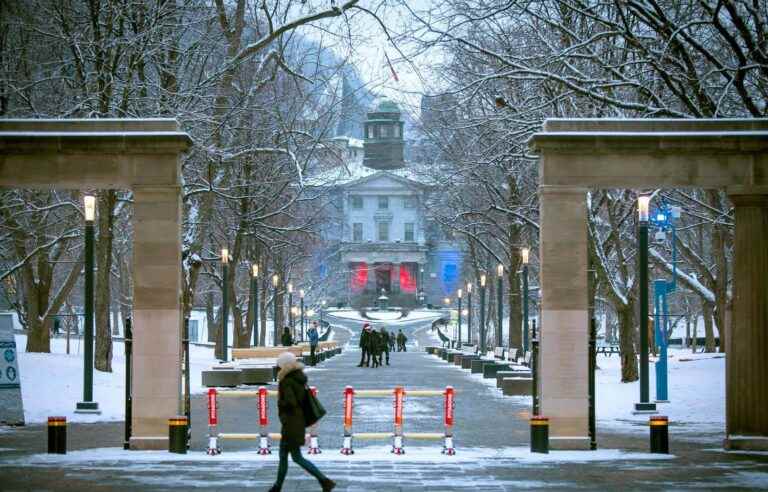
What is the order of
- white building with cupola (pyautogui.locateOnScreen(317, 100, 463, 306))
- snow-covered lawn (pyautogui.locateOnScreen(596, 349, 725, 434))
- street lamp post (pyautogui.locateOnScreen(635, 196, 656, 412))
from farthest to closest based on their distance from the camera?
white building with cupola (pyautogui.locateOnScreen(317, 100, 463, 306))
street lamp post (pyautogui.locateOnScreen(635, 196, 656, 412))
snow-covered lawn (pyautogui.locateOnScreen(596, 349, 725, 434))

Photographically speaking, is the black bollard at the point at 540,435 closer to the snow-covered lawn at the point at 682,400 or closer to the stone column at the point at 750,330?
the stone column at the point at 750,330

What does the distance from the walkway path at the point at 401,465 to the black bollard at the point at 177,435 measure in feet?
1.04

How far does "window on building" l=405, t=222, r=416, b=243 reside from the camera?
175m

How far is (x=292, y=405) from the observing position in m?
15.3

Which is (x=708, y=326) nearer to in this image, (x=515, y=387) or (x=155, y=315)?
(x=515, y=387)

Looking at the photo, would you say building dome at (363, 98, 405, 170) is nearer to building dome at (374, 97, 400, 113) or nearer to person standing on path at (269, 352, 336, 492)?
building dome at (374, 97, 400, 113)

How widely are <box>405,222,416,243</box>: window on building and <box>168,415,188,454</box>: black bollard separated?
15501 cm

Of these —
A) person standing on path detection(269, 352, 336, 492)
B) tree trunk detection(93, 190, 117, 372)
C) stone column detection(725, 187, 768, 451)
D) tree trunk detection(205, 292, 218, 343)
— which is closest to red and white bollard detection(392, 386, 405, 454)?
person standing on path detection(269, 352, 336, 492)

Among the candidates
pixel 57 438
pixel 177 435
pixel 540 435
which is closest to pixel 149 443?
pixel 177 435

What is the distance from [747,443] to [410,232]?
155005 millimetres

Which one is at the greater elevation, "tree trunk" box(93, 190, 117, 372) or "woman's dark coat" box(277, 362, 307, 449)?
"tree trunk" box(93, 190, 117, 372)

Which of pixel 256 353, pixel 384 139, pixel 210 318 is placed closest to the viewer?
pixel 256 353

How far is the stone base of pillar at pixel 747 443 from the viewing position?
2064 centimetres

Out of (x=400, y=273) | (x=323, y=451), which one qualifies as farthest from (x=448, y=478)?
(x=400, y=273)
